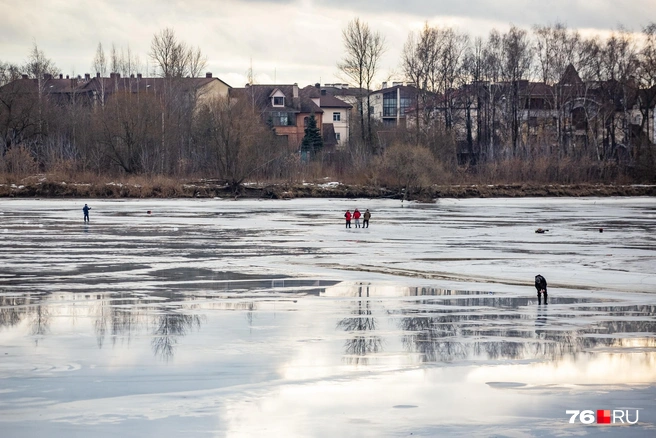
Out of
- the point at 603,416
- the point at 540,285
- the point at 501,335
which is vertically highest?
the point at 540,285

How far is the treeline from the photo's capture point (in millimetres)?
60062

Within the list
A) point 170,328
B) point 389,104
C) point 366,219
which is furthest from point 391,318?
point 389,104

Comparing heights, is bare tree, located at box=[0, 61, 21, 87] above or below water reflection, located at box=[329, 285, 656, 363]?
above

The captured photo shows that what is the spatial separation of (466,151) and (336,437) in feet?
248

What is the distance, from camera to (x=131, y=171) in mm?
63281

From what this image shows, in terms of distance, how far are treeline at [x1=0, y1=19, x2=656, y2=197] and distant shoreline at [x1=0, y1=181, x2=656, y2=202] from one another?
1060 mm

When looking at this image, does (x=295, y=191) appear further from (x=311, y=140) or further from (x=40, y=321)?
(x=40, y=321)

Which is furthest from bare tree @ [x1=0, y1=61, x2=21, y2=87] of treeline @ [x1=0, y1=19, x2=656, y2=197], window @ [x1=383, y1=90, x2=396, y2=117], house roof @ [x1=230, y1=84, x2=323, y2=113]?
window @ [x1=383, y1=90, x2=396, y2=117]

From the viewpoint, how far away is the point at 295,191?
193ft

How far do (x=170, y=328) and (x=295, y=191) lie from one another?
45.3 metres

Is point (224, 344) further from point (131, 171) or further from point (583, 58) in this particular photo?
point (583, 58)

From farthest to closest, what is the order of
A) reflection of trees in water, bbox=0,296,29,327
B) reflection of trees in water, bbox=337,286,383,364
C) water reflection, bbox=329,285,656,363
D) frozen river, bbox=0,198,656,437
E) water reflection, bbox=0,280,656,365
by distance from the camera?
reflection of trees in water, bbox=0,296,29,327 → water reflection, bbox=0,280,656,365 → water reflection, bbox=329,285,656,363 → reflection of trees in water, bbox=337,286,383,364 → frozen river, bbox=0,198,656,437

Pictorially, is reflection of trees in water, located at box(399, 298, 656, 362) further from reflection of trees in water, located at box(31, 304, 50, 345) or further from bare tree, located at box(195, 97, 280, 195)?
bare tree, located at box(195, 97, 280, 195)

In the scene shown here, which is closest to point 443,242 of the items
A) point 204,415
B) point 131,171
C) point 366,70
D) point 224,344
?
point 224,344
